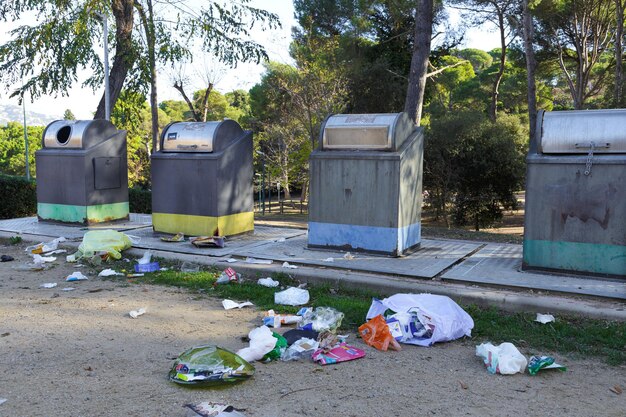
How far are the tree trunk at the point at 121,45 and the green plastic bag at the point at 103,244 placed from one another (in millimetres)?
6842

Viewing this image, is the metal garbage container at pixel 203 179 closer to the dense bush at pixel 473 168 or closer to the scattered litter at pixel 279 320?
the scattered litter at pixel 279 320

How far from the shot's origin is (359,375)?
3416 mm

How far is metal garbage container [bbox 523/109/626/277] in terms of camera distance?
5246mm

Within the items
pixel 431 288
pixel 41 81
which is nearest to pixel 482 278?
pixel 431 288

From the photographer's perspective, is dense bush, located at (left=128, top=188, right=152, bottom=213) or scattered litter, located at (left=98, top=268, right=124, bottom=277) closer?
scattered litter, located at (left=98, top=268, right=124, bottom=277)

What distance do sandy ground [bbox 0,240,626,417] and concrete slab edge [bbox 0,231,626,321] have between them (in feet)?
2.79

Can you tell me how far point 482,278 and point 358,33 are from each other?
18311 mm

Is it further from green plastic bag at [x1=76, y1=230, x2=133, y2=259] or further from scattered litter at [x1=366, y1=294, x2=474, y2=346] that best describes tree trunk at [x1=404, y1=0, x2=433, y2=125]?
scattered litter at [x1=366, y1=294, x2=474, y2=346]

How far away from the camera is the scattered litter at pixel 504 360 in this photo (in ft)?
11.3

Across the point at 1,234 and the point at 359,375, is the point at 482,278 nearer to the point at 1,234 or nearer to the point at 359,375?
the point at 359,375

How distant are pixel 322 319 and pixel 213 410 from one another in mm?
1608

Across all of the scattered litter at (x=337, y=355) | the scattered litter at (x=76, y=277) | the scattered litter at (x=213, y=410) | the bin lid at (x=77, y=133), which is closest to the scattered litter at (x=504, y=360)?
the scattered litter at (x=337, y=355)

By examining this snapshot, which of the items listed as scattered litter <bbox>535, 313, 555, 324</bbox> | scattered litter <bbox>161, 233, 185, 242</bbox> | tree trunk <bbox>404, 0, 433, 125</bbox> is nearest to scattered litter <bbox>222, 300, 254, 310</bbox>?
scattered litter <bbox>535, 313, 555, 324</bbox>

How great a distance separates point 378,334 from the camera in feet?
13.1
